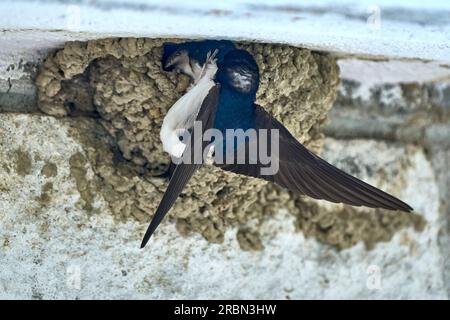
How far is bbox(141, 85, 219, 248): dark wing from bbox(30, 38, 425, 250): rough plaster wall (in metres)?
0.14

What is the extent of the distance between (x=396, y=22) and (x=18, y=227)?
1.10 meters

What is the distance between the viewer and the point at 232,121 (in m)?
2.69

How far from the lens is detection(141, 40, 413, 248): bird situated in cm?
262

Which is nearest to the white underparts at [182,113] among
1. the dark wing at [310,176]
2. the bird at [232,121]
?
the bird at [232,121]

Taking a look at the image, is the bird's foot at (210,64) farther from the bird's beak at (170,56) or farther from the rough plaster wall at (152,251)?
the rough plaster wall at (152,251)

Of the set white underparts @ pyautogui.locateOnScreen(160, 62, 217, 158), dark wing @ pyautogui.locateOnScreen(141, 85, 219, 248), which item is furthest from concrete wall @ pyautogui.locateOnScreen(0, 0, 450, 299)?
dark wing @ pyautogui.locateOnScreen(141, 85, 219, 248)

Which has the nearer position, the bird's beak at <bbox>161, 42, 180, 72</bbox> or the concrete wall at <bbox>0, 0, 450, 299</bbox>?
the concrete wall at <bbox>0, 0, 450, 299</bbox>

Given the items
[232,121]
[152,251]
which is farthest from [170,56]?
[152,251]

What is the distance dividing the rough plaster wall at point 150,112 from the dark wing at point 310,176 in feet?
0.43

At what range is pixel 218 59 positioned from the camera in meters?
2.69

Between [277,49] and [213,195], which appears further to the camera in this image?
[213,195]

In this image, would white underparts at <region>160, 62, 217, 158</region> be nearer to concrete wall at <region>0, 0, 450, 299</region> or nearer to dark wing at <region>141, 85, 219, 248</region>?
dark wing at <region>141, 85, 219, 248</region>
